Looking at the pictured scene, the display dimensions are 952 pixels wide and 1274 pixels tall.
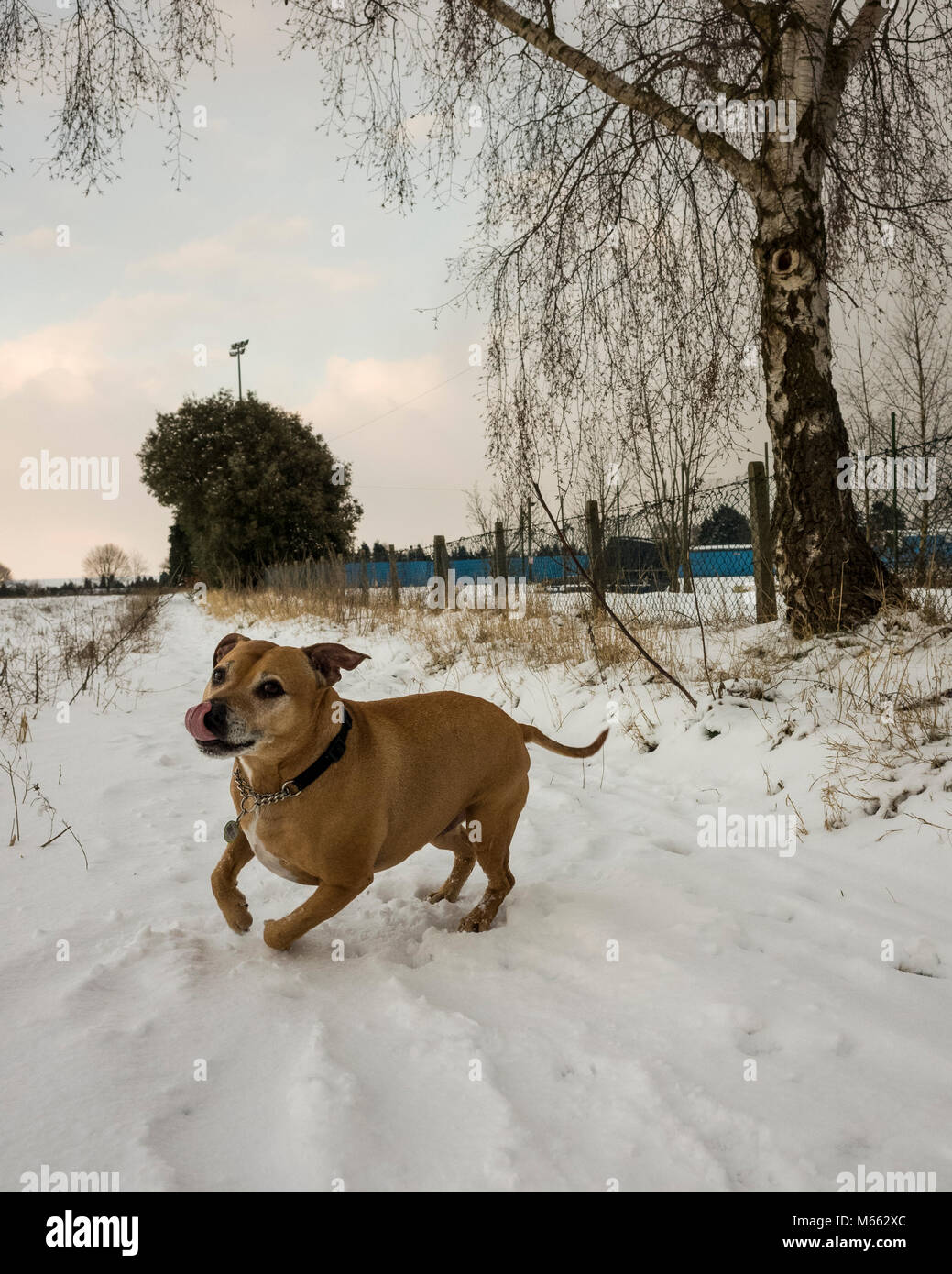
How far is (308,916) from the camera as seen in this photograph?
7.69 feet

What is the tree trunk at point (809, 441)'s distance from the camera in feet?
17.0

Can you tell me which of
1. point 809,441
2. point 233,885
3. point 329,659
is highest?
point 809,441

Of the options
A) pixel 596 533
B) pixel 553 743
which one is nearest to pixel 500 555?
pixel 596 533

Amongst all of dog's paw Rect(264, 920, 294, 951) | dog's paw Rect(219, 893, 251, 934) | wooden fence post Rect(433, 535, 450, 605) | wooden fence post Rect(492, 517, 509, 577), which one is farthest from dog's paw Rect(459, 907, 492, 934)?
wooden fence post Rect(433, 535, 450, 605)

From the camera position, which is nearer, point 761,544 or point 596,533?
point 761,544

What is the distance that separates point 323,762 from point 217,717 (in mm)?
407

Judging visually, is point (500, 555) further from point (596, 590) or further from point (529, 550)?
point (596, 590)

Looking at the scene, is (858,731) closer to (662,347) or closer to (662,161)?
(662,347)

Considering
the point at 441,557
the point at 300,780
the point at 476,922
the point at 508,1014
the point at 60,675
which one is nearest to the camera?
the point at 508,1014

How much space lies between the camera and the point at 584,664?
696 centimetres

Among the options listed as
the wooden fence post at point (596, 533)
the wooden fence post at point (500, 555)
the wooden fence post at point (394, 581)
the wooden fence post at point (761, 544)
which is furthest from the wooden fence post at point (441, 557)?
the wooden fence post at point (761, 544)

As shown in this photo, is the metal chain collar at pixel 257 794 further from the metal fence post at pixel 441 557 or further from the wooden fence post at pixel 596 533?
the metal fence post at pixel 441 557

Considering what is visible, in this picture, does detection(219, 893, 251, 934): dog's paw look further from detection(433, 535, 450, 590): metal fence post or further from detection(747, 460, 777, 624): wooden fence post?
detection(433, 535, 450, 590): metal fence post

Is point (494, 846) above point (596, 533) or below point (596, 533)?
below
